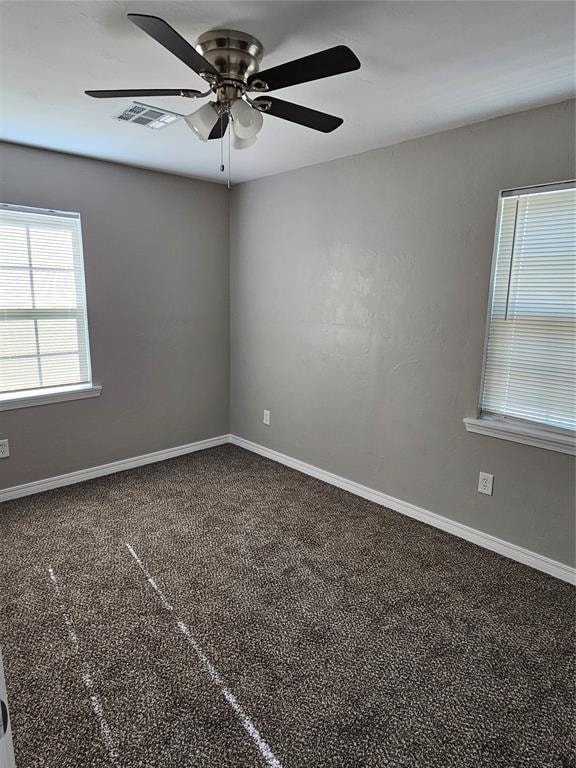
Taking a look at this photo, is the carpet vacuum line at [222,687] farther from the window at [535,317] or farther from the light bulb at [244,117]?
the light bulb at [244,117]

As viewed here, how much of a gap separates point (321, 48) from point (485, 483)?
233 cm

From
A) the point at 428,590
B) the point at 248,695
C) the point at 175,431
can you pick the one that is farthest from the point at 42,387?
the point at 428,590

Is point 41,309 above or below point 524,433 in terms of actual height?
above

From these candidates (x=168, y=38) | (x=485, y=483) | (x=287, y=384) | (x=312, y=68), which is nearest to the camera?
(x=168, y=38)

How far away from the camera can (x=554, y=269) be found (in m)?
2.31

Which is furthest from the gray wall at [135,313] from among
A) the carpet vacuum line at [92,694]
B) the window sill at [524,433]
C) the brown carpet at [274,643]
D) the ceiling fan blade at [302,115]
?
the window sill at [524,433]

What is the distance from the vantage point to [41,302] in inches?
126

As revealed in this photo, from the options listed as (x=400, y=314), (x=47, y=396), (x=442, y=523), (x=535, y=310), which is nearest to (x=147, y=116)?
(x=400, y=314)

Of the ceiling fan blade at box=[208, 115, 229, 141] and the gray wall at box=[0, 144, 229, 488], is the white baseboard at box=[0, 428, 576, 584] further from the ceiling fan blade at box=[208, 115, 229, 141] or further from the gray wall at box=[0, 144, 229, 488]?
the ceiling fan blade at box=[208, 115, 229, 141]

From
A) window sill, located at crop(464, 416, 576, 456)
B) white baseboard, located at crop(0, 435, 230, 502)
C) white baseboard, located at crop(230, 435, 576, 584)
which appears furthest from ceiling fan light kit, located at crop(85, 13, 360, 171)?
white baseboard, located at crop(0, 435, 230, 502)

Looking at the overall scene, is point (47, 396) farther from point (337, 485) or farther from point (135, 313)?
point (337, 485)

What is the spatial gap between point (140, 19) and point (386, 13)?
814mm

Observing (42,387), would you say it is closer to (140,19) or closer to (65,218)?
(65,218)

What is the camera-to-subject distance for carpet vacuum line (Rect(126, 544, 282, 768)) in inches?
57.9
